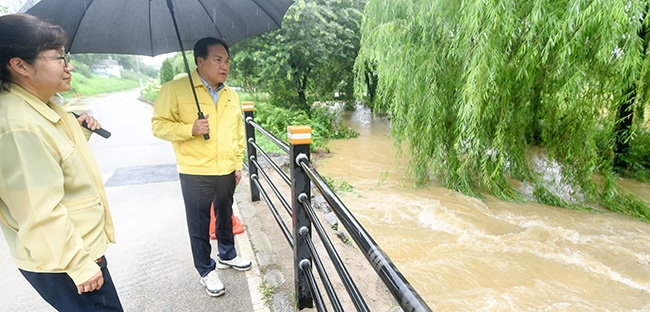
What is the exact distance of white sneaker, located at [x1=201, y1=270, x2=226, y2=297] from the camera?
2164 mm

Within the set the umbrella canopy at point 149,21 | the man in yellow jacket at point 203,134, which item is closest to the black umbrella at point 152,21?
the umbrella canopy at point 149,21

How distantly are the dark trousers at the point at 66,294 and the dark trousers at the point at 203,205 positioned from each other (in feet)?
2.48

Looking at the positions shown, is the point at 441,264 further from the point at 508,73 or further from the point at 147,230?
the point at 147,230

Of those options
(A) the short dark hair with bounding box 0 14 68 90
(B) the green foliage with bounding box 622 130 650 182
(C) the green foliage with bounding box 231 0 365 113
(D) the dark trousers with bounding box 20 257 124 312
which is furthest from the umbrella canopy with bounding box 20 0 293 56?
(B) the green foliage with bounding box 622 130 650 182

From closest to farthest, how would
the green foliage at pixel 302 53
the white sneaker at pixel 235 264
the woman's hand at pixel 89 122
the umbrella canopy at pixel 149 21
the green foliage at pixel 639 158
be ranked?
the woman's hand at pixel 89 122, the umbrella canopy at pixel 149 21, the white sneaker at pixel 235 264, the green foliage at pixel 639 158, the green foliage at pixel 302 53

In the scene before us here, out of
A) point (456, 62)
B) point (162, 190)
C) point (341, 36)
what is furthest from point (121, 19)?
point (341, 36)

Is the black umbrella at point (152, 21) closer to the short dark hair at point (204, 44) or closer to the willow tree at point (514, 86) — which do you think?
the short dark hair at point (204, 44)

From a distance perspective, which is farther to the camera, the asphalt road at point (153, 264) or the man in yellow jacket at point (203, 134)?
the asphalt road at point (153, 264)

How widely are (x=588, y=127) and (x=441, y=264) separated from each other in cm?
266

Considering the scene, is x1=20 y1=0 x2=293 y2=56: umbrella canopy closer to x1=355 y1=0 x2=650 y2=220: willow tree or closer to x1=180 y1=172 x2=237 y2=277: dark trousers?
x1=180 y1=172 x2=237 y2=277: dark trousers

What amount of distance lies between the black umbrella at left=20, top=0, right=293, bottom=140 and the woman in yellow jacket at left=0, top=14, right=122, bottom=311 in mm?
770

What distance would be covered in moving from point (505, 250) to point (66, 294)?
4.21m

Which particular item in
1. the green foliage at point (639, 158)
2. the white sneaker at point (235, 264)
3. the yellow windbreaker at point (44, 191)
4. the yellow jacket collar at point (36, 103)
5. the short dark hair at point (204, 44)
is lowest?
the green foliage at point (639, 158)

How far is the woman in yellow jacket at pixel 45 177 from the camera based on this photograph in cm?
101
